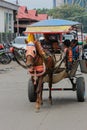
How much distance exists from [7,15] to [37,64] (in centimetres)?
4345

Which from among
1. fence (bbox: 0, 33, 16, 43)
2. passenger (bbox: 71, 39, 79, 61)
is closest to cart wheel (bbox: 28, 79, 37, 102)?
passenger (bbox: 71, 39, 79, 61)

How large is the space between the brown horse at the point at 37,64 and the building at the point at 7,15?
39885mm

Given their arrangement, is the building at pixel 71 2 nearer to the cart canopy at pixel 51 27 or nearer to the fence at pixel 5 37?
the fence at pixel 5 37

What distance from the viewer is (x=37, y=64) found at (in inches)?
439

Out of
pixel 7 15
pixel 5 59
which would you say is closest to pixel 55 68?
pixel 5 59

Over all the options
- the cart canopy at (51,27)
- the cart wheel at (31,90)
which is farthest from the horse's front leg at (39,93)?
the cart canopy at (51,27)

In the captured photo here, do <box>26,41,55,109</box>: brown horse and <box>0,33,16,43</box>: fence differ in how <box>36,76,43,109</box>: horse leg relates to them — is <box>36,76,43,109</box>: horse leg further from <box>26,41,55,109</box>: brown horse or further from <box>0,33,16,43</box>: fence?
<box>0,33,16,43</box>: fence

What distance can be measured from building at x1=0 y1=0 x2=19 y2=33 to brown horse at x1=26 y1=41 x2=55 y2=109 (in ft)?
131

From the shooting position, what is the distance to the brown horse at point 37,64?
1085 cm

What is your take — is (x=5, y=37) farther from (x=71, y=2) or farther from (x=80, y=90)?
(x=71, y=2)

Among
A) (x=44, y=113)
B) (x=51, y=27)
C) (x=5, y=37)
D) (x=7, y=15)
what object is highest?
(x=51, y=27)

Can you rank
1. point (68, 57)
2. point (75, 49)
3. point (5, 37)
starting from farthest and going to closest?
point (5, 37) → point (75, 49) → point (68, 57)

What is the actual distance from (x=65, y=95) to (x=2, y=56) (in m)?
18.5

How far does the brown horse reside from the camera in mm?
10852
